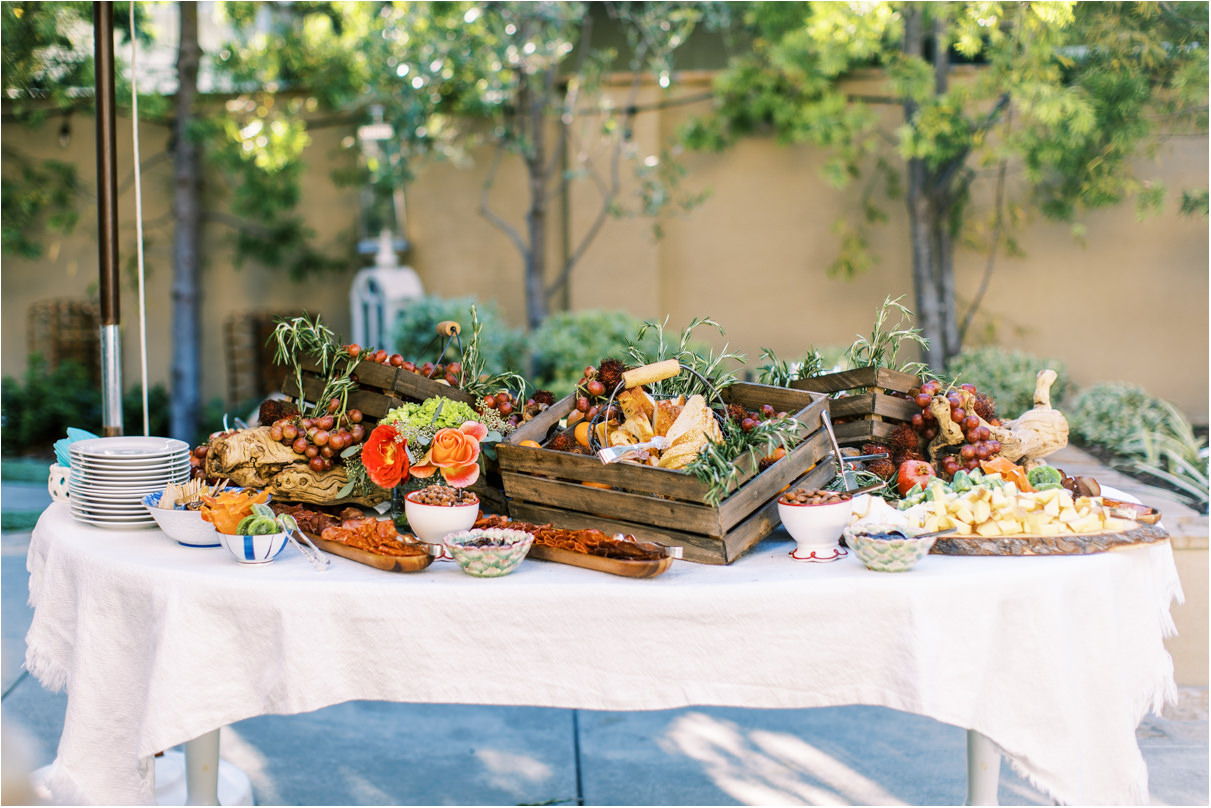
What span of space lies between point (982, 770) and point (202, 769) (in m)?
1.77

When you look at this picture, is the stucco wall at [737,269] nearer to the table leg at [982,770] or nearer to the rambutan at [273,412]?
the table leg at [982,770]

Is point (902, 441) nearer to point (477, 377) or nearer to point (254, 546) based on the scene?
point (477, 377)

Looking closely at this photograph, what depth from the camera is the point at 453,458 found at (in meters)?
2.11

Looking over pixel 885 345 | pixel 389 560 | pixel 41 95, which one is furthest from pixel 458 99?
pixel 389 560

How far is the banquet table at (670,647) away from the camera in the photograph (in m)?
1.80

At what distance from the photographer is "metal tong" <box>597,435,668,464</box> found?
204 cm

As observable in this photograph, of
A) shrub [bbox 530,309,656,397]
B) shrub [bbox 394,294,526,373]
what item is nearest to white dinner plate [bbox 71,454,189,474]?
shrub [bbox 530,309,656,397]

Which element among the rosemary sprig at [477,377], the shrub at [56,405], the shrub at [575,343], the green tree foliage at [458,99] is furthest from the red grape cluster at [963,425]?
the shrub at [56,405]

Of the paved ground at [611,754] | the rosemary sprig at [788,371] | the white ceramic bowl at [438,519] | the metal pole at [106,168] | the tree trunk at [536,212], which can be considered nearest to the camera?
the white ceramic bowl at [438,519]

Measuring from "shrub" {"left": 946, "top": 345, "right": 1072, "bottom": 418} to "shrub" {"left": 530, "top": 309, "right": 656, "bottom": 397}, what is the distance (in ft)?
6.46

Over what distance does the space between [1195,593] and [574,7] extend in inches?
202

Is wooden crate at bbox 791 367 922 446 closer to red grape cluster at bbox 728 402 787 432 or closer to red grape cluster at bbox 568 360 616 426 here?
red grape cluster at bbox 728 402 787 432

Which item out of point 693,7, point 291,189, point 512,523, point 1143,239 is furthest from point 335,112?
point 512,523

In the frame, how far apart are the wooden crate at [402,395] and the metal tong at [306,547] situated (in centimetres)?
39
